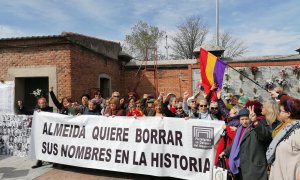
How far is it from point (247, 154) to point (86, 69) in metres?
7.58

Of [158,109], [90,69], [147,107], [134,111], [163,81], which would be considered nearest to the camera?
[158,109]

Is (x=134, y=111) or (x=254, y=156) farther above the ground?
(x=134, y=111)

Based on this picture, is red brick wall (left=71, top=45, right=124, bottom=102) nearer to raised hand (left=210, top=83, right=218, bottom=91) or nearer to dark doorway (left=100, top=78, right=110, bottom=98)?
dark doorway (left=100, top=78, right=110, bottom=98)

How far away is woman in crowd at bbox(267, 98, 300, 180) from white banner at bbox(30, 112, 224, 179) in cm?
138

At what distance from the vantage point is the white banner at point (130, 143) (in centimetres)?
461

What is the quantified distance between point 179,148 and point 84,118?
7.03 ft

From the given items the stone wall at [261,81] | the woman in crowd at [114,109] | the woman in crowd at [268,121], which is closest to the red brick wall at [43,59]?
the woman in crowd at [114,109]

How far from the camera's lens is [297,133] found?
2.82 meters

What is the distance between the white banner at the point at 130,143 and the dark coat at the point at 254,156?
0.90m

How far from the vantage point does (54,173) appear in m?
5.55

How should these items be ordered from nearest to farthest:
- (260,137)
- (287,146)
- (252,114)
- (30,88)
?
(287,146) → (260,137) → (252,114) → (30,88)

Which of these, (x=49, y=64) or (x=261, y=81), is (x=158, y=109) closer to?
(x=49, y=64)

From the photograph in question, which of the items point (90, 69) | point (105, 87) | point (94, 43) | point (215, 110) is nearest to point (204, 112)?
point (215, 110)

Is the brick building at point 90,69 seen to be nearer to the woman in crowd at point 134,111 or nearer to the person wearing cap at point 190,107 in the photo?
the woman in crowd at point 134,111
